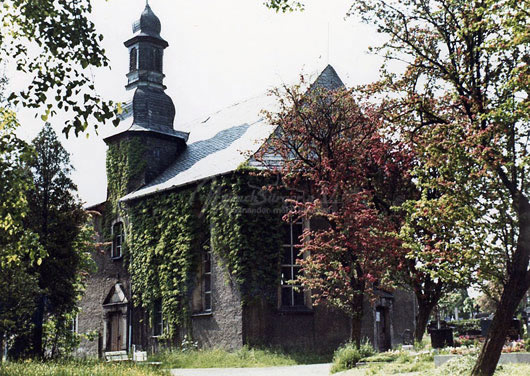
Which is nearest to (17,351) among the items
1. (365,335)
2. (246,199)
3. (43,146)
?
(43,146)

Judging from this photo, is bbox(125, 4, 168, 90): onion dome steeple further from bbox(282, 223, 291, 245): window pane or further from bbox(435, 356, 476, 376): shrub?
bbox(435, 356, 476, 376): shrub

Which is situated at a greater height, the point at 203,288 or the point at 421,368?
the point at 203,288

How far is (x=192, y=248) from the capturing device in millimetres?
23969

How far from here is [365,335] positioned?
23.0 metres

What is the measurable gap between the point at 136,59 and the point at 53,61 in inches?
897

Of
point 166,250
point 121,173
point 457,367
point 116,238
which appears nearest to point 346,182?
point 457,367

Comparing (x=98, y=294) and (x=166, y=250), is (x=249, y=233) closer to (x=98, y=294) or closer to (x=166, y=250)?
(x=166, y=250)

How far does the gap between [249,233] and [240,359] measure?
13.5 feet

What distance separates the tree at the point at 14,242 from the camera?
37.9 feet

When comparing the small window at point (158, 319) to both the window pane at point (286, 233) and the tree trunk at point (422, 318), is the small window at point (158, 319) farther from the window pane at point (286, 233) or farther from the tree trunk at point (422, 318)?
the tree trunk at point (422, 318)

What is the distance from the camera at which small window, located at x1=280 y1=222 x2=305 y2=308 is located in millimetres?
22375

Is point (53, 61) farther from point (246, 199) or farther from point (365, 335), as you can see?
point (365, 335)

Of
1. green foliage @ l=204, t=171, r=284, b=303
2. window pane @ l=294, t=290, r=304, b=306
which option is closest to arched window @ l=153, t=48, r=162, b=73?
green foliage @ l=204, t=171, r=284, b=303

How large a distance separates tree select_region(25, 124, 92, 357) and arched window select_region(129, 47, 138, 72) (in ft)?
32.2
